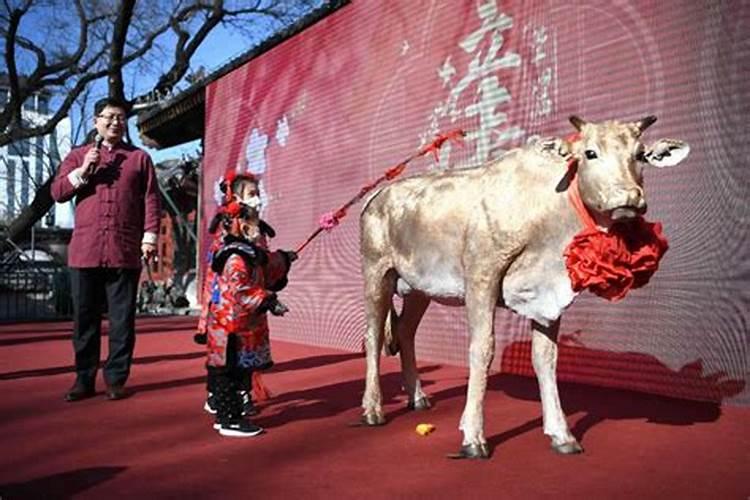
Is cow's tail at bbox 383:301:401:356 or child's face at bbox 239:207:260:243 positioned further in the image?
cow's tail at bbox 383:301:401:356

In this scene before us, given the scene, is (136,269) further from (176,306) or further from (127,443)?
(176,306)

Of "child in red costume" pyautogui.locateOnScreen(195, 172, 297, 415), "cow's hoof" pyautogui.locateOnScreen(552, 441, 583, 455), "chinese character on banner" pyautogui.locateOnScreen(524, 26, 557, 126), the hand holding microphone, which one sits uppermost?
"chinese character on banner" pyautogui.locateOnScreen(524, 26, 557, 126)

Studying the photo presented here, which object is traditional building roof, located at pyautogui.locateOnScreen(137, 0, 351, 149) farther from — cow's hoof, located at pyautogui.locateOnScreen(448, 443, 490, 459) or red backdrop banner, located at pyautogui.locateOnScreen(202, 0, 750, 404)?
cow's hoof, located at pyautogui.locateOnScreen(448, 443, 490, 459)

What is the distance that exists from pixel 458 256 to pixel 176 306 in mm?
12462

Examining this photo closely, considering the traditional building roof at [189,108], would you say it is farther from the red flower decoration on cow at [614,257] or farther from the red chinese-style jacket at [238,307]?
the red flower decoration on cow at [614,257]

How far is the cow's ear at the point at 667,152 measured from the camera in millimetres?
3150

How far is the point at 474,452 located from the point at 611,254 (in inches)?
42.5

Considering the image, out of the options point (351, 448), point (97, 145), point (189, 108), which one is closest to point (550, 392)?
point (351, 448)

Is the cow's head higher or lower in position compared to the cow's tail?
higher

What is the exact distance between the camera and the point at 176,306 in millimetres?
15141

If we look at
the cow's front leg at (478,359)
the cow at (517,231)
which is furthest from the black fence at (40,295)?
the cow's front leg at (478,359)

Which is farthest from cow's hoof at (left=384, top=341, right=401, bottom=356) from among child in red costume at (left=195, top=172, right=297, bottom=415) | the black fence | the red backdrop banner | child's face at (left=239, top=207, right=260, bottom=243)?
the black fence

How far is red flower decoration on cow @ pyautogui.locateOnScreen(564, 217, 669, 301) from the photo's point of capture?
3.08 metres

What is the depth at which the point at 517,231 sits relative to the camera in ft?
11.0
